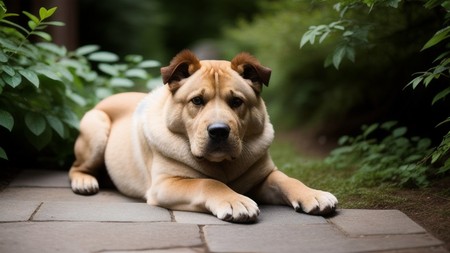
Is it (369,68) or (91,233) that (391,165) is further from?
(91,233)

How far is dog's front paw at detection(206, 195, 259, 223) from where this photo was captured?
3.24 m

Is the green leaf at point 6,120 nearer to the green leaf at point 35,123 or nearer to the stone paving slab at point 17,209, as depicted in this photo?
the green leaf at point 35,123

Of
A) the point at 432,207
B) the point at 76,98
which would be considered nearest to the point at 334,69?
the point at 76,98

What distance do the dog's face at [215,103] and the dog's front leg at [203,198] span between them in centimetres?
20

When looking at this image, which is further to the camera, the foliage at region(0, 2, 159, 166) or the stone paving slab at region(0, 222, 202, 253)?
the foliage at region(0, 2, 159, 166)

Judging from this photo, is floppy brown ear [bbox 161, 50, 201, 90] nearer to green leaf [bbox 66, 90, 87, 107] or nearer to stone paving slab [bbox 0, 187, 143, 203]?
stone paving slab [bbox 0, 187, 143, 203]

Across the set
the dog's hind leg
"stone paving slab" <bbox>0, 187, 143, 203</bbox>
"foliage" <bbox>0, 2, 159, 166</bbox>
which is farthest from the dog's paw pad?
"foliage" <bbox>0, 2, 159, 166</bbox>

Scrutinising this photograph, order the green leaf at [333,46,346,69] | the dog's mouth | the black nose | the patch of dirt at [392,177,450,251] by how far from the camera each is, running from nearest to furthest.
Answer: the patch of dirt at [392,177,450,251] < the black nose < the dog's mouth < the green leaf at [333,46,346,69]

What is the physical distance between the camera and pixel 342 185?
4.25 metres

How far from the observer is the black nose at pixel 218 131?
3393 millimetres

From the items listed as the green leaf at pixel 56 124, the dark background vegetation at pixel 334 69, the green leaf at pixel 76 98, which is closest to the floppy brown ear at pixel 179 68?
the dark background vegetation at pixel 334 69

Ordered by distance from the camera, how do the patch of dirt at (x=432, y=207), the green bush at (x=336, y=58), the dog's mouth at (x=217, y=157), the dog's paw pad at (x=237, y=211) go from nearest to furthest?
the patch of dirt at (x=432, y=207)
the dog's paw pad at (x=237, y=211)
the dog's mouth at (x=217, y=157)
the green bush at (x=336, y=58)

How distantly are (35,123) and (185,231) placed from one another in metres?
2.01

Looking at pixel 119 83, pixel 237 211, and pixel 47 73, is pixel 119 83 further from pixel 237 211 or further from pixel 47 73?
pixel 237 211
